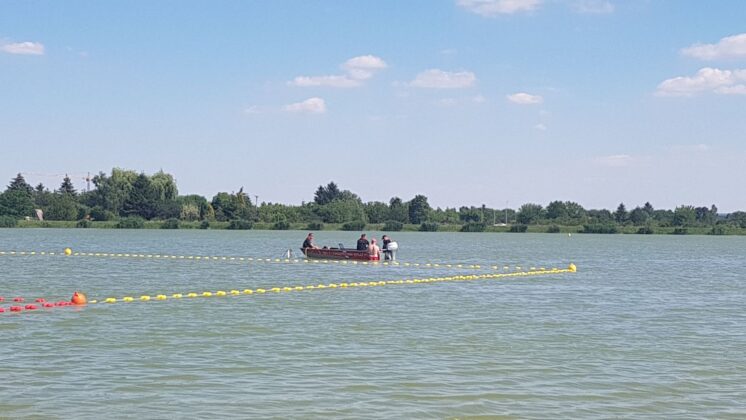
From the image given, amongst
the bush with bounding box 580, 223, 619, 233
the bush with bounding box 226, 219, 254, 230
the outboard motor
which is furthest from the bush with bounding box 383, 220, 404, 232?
the outboard motor

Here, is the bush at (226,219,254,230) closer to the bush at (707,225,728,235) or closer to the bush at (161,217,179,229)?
the bush at (161,217,179,229)

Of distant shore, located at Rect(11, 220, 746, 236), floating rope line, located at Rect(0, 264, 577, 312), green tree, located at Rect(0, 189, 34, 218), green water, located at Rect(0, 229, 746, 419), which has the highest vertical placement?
green tree, located at Rect(0, 189, 34, 218)

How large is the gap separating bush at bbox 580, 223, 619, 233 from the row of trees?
5.39 feet

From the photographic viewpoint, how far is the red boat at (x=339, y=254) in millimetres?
49094

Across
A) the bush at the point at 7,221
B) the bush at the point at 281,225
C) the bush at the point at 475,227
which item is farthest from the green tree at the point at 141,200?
the bush at the point at 475,227

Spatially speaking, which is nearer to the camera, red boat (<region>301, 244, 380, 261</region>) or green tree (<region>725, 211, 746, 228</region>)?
red boat (<region>301, 244, 380, 261</region>)

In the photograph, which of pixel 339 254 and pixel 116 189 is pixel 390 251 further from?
pixel 116 189

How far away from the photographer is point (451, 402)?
13344 millimetres

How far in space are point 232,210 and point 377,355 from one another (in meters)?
143

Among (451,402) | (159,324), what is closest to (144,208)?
(159,324)

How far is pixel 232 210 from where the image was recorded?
159 metres

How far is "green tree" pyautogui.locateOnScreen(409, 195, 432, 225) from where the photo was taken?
173875 millimetres

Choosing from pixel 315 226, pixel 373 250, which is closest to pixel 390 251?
pixel 373 250

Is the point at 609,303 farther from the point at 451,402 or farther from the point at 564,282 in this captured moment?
the point at 451,402
